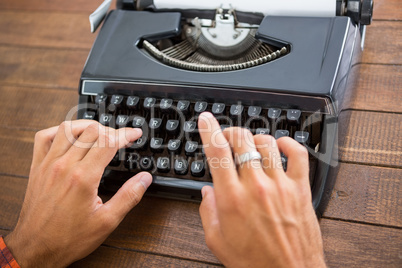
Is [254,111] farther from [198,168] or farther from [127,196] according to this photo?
[127,196]

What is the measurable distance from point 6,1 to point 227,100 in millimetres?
1193

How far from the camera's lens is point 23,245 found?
1026 millimetres

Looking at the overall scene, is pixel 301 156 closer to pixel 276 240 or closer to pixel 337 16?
pixel 276 240

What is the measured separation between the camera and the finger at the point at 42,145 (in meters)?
1.11

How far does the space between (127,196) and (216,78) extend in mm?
378

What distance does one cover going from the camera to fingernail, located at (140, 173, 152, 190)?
1076mm

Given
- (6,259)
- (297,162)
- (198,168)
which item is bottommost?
(6,259)

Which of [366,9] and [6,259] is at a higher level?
[366,9]

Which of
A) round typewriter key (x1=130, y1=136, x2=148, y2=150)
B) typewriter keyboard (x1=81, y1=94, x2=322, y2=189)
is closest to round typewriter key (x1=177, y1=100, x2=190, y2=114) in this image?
typewriter keyboard (x1=81, y1=94, x2=322, y2=189)

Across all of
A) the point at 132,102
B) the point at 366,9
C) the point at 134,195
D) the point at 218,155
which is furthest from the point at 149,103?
the point at 366,9

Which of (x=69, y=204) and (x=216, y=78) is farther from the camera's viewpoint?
(x=216, y=78)

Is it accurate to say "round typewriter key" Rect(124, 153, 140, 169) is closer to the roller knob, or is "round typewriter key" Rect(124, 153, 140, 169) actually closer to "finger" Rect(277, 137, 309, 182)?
"finger" Rect(277, 137, 309, 182)

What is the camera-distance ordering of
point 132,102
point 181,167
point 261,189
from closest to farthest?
point 261,189 → point 181,167 → point 132,102

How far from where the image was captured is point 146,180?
108 centimetres
